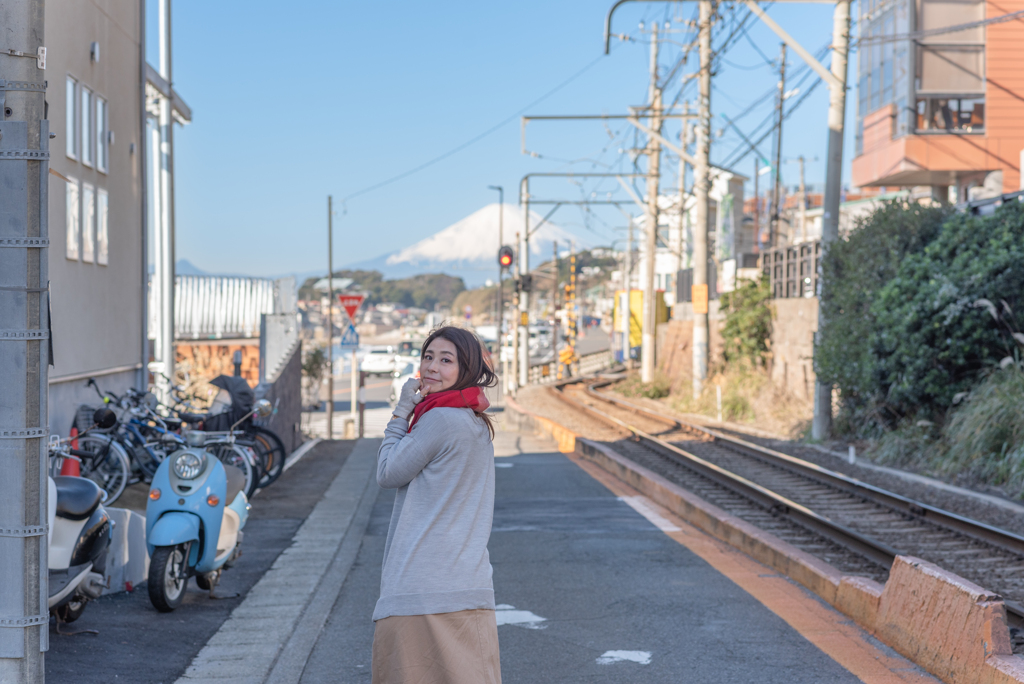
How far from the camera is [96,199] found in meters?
13.1

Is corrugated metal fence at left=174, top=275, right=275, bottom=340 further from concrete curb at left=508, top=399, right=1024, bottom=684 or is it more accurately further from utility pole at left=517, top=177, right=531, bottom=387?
concrete curb at left=508, top=399, right=1024, bottom=684

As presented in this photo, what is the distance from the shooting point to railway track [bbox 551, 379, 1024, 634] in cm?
812

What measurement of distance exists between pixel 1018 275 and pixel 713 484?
15.3 ft

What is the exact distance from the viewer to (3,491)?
333cm

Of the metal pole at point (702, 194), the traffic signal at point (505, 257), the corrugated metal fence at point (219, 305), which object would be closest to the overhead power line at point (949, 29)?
the metal pole at point (702, 194)

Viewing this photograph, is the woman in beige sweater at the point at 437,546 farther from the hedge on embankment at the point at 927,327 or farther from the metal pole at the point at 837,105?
the metal pole at the point at 837,105

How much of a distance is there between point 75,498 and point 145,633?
0.95 m

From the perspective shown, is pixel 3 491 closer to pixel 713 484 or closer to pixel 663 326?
pixel 713 484

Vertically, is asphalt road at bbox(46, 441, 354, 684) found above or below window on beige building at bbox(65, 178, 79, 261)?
below

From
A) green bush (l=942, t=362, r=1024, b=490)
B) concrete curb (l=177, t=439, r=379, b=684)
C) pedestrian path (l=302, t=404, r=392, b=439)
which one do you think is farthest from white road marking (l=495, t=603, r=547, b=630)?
pedestrian path (l=302, t=404, r=392, b=439)

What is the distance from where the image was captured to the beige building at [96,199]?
37.2ft

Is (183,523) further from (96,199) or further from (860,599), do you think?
(96,199)

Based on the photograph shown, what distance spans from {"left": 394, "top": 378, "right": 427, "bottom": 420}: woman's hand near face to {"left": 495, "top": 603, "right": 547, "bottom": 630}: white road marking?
3115 millimetres

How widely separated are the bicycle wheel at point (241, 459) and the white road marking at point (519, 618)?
554cm
